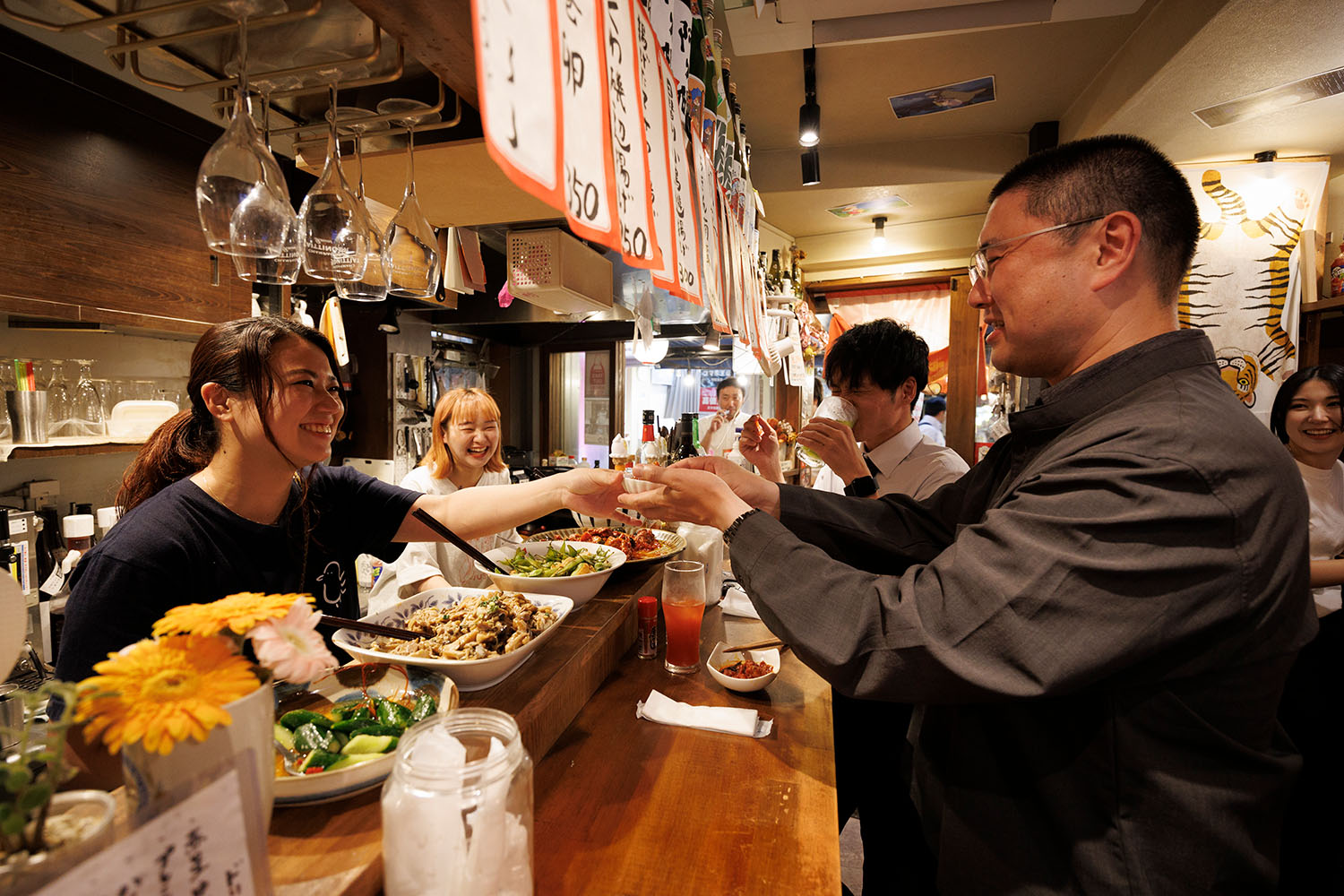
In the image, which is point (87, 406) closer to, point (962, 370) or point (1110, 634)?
point (1110, 634)

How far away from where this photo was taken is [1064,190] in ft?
4.41

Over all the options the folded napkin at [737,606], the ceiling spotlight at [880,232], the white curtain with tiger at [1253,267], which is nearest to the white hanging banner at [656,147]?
the folded napkin at [737,606]

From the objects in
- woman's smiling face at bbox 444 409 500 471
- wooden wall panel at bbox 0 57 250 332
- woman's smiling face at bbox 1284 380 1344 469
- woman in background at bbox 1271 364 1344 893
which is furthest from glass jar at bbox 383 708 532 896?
woman's smiling face at bbox 1284 380 1344 469

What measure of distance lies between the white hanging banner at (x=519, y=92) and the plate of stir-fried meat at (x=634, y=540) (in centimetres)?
155

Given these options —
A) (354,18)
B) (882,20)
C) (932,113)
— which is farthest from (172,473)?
(932,113)

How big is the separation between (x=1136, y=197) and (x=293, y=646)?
165 cm

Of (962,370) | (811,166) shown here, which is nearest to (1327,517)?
(962,370)

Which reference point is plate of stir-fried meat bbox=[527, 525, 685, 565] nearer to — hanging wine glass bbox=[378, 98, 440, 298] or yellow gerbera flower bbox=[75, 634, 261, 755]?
hanging wine glass bbox=[378, 98, 440, 298]

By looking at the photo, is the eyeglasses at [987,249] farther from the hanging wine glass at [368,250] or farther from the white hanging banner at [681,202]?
the hanging wine glass at [368,250]

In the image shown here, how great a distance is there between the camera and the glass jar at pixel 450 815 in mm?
727

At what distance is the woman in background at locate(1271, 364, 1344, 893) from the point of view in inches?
103

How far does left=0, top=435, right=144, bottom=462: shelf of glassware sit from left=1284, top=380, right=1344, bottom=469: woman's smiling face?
586cm

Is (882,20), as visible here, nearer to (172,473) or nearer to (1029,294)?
(1029,294)

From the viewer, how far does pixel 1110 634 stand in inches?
38.4
